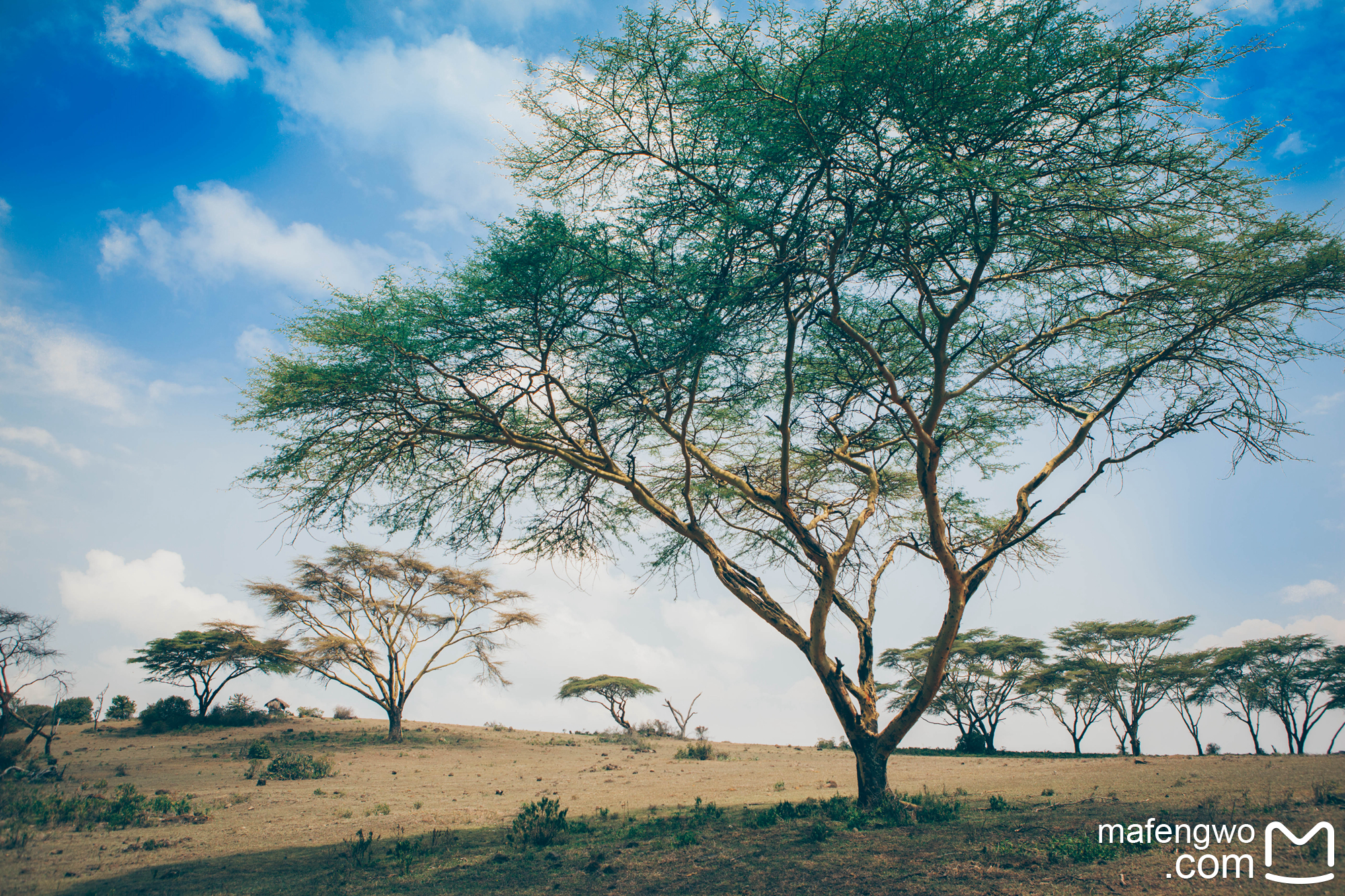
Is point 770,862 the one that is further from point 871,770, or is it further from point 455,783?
point 455,783

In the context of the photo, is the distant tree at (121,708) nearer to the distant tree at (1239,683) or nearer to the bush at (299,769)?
the bush at (299,769)

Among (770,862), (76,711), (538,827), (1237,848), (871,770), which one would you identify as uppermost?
(1237,848)

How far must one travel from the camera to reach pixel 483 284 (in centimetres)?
672

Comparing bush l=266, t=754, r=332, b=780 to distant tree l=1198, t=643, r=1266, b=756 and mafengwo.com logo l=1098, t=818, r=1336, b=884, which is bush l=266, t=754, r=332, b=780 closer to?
mafengwo.com logo l=1098, t=818, r=1336, b=884

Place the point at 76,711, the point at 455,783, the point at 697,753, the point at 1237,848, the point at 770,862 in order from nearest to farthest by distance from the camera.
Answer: the point at 1237,848 < the point at 770,862 < the point at 455,783 < the point at 697,753 < the point at 76,711

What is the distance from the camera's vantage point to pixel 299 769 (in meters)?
14.1

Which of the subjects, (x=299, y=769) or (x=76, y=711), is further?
(x=76, y=711)

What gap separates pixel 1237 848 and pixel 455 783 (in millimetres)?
12875

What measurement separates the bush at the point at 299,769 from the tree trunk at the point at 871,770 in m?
12.1

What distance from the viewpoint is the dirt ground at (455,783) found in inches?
291

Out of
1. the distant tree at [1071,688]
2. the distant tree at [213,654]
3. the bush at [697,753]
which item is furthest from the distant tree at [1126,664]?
the distant tree at [213,654]

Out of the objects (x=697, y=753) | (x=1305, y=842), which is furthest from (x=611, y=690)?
(x=1305, y=842)

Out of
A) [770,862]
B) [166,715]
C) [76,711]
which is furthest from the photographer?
[76,711]

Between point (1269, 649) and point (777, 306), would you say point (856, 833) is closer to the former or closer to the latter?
point (777, 306)
